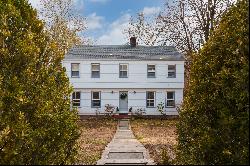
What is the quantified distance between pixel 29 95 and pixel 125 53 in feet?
112

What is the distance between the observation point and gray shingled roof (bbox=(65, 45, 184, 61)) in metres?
45.2

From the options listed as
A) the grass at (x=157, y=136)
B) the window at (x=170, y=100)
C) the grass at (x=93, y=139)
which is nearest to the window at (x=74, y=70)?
the grass at (x=93, y=139)

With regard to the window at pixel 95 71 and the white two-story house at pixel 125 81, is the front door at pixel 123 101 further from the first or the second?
the window at pixel 95 71

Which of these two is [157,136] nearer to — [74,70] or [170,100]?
[170,100]

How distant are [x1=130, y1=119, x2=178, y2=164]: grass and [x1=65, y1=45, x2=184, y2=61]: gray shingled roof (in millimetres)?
7128

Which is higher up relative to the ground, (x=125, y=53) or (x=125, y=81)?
(x=125, y=53)

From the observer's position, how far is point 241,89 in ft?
29.6

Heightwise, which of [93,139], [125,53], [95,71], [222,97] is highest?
[125,53]

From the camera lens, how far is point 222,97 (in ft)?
32.4

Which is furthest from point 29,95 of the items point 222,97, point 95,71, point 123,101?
point 123,101

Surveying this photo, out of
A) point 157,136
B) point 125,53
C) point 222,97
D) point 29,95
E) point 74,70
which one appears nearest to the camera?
point 222,97

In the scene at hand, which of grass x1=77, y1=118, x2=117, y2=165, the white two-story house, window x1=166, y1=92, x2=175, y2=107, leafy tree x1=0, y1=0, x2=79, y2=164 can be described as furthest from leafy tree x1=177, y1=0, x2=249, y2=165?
window x1=166, y1=92, x2=175, y2=107

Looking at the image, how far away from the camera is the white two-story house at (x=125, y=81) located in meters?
44.8

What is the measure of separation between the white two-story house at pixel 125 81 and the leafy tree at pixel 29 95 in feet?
100
